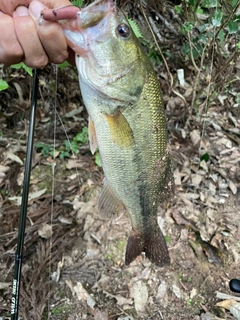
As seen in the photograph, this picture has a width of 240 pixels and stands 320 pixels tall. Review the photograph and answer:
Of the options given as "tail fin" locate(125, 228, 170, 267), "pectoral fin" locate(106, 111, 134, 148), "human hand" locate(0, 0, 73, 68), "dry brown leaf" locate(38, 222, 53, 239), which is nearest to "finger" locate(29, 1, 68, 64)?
"human hand" locate(0, 0, 73, 68)

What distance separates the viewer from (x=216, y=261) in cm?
284

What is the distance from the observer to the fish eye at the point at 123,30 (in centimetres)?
145

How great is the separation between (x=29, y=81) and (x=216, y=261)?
2.59m

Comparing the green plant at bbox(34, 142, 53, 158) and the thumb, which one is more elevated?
the thumb

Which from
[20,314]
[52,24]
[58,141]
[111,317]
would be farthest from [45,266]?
[52,24]

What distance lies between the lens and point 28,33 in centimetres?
135

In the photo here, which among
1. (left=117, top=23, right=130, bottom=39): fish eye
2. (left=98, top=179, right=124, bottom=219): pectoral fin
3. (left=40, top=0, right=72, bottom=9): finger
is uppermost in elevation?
(left=40, top=0, right=72, bottom=9): finger

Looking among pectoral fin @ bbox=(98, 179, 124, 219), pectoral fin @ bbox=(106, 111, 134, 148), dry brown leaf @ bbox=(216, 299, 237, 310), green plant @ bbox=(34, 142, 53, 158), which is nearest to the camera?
pectoral fin @ bbox=(106, 111, 134, 148)

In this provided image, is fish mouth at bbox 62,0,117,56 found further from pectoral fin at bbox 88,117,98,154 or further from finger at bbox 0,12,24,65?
pectoral fin at bbox 88,117,98,154

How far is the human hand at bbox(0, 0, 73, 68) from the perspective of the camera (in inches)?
52.7

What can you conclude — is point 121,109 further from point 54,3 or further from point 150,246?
point 150,246

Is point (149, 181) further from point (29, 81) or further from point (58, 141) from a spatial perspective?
point (29, 81)

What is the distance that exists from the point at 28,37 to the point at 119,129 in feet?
1.78

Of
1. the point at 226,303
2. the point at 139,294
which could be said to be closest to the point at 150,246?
the point at 139,294
